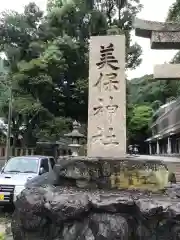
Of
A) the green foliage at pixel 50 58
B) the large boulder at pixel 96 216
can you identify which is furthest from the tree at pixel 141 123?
the large boulder at pixel 96 216

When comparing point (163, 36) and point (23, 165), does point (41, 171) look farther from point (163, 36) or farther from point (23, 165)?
point (163, 36)

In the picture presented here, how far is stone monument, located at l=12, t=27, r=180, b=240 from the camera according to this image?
4.91 metres

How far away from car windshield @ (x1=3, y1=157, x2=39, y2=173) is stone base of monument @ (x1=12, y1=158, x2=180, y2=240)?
5383 mm

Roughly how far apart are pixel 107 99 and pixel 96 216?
265 centimetres

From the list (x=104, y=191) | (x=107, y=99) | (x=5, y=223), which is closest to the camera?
(x=104, y=191)

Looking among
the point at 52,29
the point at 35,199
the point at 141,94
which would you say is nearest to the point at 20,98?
the point at 52,29

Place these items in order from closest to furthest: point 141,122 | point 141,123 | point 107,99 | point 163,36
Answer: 1. point 107,99
2. point 163,36
3. point 141,122
4. point 141,123

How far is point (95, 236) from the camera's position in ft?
16.3

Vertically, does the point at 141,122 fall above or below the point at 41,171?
above

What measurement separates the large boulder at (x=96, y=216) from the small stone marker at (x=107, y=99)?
1.56 m

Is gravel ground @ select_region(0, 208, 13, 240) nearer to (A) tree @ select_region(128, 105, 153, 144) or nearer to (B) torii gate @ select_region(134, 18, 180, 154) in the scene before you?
(B) torii gate @ select_region(134, 18, 180, 154)

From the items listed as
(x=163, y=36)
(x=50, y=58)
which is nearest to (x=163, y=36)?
(x=163, y=36)

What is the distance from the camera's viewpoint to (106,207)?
4969 millimetres

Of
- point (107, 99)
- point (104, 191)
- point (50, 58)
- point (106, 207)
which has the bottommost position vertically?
point (106, 207)
